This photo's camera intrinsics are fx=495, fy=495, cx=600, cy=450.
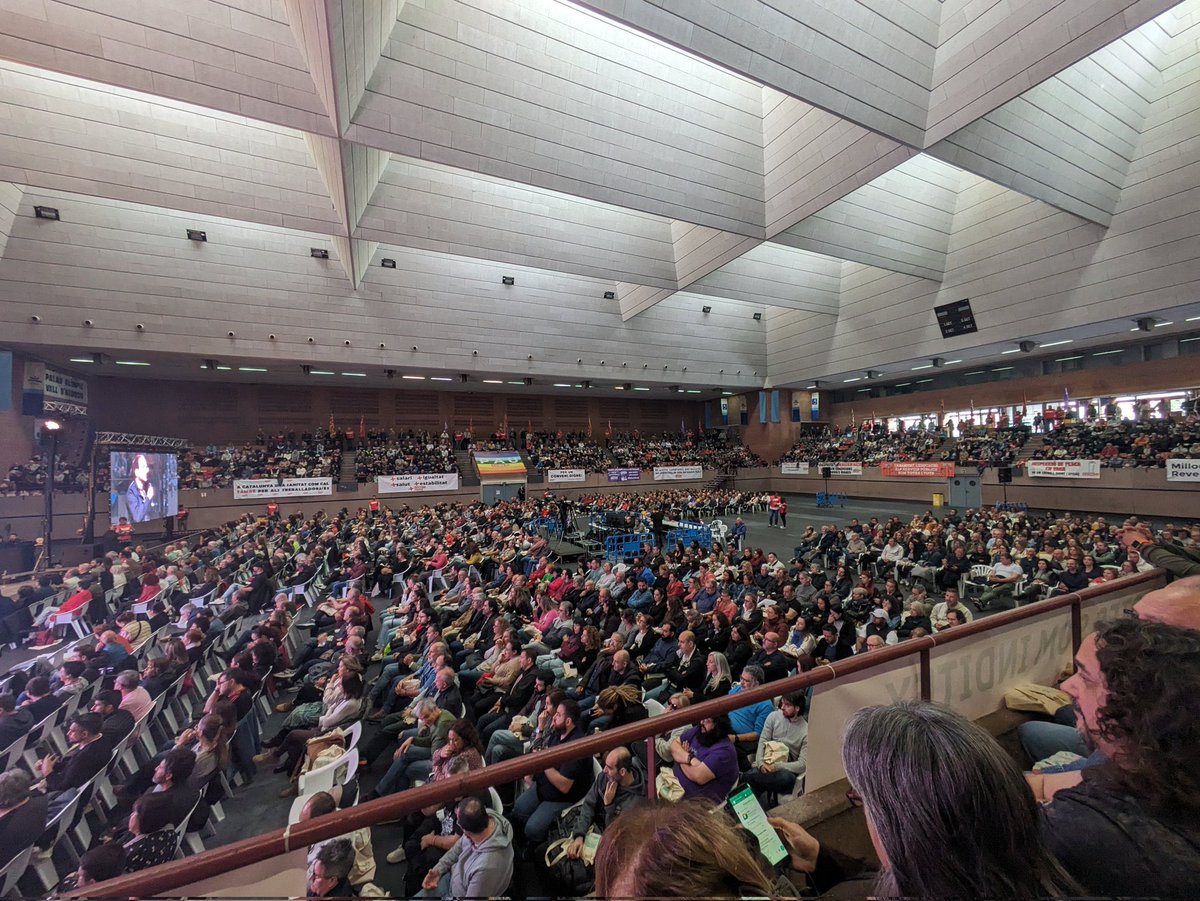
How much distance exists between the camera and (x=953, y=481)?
2095 cm

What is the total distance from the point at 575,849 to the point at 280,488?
21.5 m

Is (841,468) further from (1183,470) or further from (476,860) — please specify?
(476,860)

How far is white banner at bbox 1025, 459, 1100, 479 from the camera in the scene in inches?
699

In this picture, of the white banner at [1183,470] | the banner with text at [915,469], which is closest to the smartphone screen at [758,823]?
the white banner at [1183,470]

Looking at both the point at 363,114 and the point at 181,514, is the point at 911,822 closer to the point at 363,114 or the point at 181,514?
the point at 363,114

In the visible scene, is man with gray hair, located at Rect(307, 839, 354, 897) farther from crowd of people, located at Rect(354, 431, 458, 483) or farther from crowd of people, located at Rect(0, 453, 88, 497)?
crowd of people, located at Rect(0, 453, 88, 497)

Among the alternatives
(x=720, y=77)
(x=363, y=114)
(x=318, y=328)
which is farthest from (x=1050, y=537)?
(x=318, y=328)

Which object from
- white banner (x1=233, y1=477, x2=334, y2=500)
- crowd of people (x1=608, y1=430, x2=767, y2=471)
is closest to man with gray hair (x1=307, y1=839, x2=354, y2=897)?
white banner (x1=233, y1=477, x2=334, y2=500)

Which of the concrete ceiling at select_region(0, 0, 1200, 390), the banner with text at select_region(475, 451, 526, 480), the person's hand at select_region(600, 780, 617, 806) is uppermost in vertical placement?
the concrete ceiling at select_region(0, 0, 1200, 390)

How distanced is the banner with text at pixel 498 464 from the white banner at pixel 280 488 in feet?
21.9

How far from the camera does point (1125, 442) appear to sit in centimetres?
1803

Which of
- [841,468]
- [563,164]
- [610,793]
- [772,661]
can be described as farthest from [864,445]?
[610,793]

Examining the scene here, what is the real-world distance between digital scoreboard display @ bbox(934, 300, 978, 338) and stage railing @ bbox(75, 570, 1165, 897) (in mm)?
17482

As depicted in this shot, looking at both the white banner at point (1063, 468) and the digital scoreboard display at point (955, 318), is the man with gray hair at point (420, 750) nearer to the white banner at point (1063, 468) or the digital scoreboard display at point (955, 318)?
the digital scoreboard display at point (955, 318)
